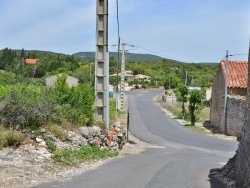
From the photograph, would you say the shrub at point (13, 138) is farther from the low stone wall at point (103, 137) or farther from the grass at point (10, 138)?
the low stone wall at point (103, 137)

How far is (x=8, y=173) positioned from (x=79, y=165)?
3.13m

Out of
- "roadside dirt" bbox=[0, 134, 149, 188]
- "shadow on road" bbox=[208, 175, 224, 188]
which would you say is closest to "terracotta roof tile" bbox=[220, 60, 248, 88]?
"roadside dirt" bbox=[0, 134, 149, 188]

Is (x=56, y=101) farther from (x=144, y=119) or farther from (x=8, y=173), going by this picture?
(x=144, y=119)

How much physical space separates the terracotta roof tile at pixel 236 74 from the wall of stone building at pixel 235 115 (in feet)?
8.33

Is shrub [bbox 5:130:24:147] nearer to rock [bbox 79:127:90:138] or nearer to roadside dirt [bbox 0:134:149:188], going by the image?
roadside dirt [bbox 0:134:149:188]

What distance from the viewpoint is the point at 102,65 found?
67.4 ft

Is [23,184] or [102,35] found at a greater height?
[102,35]

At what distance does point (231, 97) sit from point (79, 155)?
1861 centimetres

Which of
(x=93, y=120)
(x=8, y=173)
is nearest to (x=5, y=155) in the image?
(x=8, y=173)

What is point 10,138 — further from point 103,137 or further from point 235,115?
point 235,115

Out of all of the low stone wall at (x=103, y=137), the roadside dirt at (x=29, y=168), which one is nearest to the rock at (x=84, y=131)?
the low stone wall at (x=103, y=137)

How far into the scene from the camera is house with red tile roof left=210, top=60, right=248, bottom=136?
2973 centimetres

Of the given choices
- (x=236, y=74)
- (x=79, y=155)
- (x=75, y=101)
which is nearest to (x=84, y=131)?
(x=75, y=101)

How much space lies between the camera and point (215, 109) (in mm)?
37500
